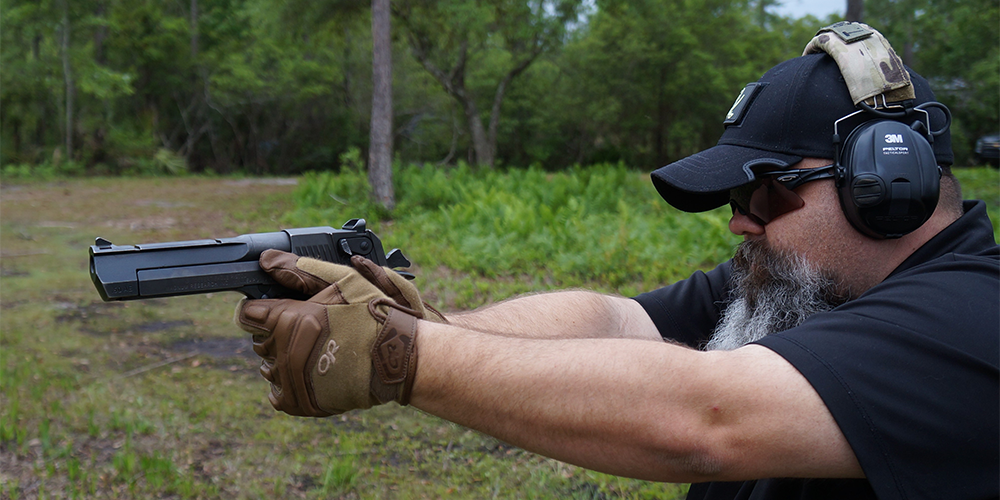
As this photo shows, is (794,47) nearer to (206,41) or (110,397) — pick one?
(206,41)

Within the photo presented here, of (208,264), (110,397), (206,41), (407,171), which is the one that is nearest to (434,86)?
(206,41)

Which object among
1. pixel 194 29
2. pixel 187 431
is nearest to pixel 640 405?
pixel 187 431

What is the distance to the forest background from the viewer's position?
23.3m

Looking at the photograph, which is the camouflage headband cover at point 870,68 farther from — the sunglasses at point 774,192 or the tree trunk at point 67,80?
the tree trunk at point 67,80

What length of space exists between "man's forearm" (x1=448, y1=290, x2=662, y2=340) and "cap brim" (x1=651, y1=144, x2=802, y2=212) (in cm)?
51

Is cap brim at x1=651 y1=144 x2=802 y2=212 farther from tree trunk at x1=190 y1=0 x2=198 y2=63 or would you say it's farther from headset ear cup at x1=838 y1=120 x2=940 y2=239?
tree trunk at x1=190 y1=0 x2=198 y2=63

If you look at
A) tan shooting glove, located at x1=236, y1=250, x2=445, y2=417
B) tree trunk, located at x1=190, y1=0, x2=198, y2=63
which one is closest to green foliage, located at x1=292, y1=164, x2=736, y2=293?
tan shooting glove, located at x1=236, y1=250, x2=445, y2=417

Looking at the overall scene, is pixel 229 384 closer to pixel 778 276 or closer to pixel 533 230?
pixel 778 276

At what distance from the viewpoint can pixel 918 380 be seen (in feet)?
4.04

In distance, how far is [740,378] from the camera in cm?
127

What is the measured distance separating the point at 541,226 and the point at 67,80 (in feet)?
70.3

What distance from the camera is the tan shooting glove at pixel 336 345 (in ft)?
4.83

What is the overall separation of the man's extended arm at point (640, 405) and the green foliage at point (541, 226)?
5.65m

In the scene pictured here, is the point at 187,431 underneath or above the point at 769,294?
underneath
